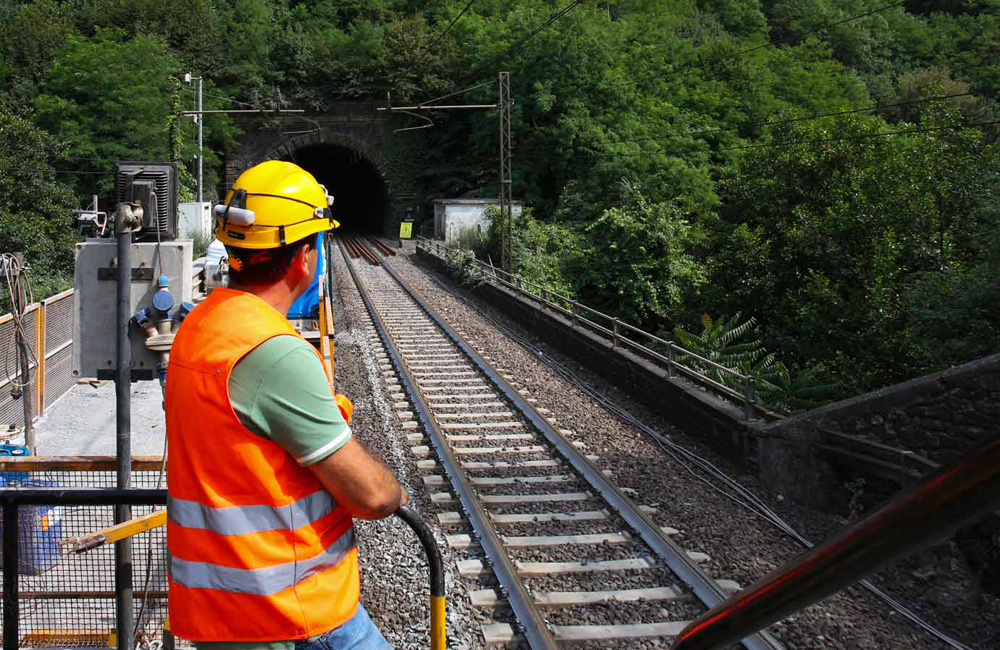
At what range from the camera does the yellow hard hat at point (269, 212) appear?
2.40 metres

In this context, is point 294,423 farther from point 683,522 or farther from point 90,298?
point 683,522

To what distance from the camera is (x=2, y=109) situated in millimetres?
A: 37406

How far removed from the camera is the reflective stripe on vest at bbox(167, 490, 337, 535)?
2.18 meters

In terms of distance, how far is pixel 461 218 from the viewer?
40.9 m

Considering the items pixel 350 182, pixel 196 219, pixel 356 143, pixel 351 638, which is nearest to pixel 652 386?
pixel 351 638

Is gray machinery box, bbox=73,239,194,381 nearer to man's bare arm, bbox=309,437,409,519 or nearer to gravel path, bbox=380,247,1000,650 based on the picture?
man's bare arm, bbox=309,437,409,519

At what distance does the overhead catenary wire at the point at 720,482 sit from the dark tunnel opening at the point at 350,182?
147ft

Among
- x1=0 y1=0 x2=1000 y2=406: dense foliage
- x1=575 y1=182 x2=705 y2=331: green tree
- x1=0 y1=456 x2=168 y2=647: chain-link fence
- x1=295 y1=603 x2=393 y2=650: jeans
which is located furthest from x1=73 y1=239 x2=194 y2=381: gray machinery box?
x1=575 y1=182 x2=705 y2=331: green tree

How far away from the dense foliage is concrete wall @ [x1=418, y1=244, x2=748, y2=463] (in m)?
1.71

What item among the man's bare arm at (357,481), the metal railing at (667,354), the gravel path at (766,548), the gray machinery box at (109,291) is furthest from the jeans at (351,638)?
the metal railing at (667,354)

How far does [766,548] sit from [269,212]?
225 inches

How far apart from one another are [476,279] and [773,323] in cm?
794

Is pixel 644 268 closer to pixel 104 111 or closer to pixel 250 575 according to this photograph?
pixel 250 575

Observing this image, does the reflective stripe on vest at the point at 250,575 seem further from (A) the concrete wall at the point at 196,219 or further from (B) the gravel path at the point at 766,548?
(A) the concrete wall at the point at 196,219
